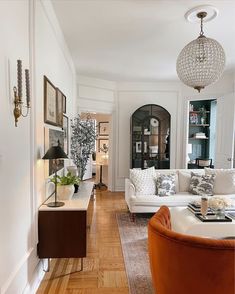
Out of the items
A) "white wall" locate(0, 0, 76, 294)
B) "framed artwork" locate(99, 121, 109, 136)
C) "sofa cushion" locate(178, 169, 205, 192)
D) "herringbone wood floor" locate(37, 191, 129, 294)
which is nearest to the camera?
"white wall" locate(0, 0, 76, 294)

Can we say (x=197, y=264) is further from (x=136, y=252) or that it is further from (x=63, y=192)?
(x=136, y=252)

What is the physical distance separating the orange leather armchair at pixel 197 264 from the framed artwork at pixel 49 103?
1.79 meters

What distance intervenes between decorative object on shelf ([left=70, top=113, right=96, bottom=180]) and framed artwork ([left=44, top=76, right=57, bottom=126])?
1.45m

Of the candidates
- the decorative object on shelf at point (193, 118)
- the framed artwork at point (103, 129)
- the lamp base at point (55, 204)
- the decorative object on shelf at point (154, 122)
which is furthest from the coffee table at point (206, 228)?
the framed artwork at point (103, 129)

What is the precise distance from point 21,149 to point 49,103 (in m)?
0.96

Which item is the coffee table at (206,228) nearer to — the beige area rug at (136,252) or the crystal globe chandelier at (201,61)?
the beige area rug at (136,252)

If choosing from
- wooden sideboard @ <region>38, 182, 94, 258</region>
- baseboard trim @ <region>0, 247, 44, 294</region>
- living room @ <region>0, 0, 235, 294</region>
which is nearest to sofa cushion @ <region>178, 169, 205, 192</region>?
living room @ <region>0, 0, 235, 294</region>

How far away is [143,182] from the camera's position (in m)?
4.11

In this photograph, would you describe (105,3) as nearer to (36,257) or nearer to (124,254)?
(36,257)

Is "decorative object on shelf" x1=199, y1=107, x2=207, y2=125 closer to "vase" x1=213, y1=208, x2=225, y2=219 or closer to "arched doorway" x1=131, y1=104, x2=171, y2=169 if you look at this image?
"arched doorway" x1=131, y1=104, x2=171, y2=169

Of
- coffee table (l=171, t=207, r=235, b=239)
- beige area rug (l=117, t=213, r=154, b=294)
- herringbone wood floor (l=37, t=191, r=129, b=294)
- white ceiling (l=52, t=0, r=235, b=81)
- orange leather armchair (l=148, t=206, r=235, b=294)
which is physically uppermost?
white ceiling (l=52, t=0, r=235, b=81)

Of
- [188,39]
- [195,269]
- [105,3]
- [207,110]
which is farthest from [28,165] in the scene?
[207,110]

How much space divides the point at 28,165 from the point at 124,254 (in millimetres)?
1656

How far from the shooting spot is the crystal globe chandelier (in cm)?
→ 242
